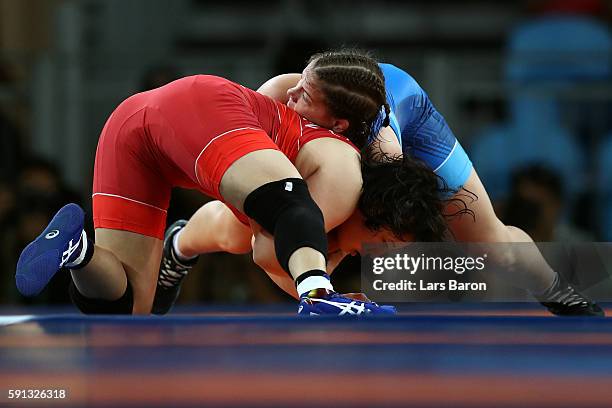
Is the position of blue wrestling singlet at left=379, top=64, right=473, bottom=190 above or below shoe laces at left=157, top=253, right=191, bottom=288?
above

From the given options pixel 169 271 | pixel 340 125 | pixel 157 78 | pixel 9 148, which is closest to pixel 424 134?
pixel 340 125

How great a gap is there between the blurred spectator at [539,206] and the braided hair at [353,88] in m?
1.42

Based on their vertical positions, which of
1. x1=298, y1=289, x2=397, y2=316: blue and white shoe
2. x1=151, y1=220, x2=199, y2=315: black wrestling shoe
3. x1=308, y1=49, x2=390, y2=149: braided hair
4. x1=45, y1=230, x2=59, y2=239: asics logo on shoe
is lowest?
x1=298, y1=289, x2=397, y2=316: blue and white shoe

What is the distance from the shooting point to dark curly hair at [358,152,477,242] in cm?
212

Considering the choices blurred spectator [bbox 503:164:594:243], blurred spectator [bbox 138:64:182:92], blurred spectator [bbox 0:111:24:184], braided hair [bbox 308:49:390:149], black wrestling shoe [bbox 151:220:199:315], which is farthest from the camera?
blurred spectator [bbox 0:111:24:184]

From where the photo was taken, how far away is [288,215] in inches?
75.9

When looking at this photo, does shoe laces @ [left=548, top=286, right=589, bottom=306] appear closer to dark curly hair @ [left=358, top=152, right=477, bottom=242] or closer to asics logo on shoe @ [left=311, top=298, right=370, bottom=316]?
dark curly hair @ [left=358, top=152, right=477, bottom=242]

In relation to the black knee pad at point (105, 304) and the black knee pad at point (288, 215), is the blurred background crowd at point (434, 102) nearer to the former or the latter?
the black knee pad at point (105, 304)

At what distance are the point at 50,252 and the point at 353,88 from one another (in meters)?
0.69

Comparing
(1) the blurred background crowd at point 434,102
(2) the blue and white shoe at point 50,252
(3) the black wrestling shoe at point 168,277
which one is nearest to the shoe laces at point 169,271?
(3) the black wrestling shoe at point 168,277

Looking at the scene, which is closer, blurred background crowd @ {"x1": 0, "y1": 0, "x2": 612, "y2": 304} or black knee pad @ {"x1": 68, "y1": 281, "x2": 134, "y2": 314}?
black knee pad @ {"x1": 68, "y1": 281, "x2": 134, "y2": 314}

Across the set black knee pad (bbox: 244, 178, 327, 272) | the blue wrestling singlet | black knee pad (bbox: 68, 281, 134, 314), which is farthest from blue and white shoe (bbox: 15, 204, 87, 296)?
the blue wrestling singlet

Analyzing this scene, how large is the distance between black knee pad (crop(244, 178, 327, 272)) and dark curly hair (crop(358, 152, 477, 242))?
18 centimetres

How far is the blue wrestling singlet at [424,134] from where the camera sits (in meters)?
2.53
